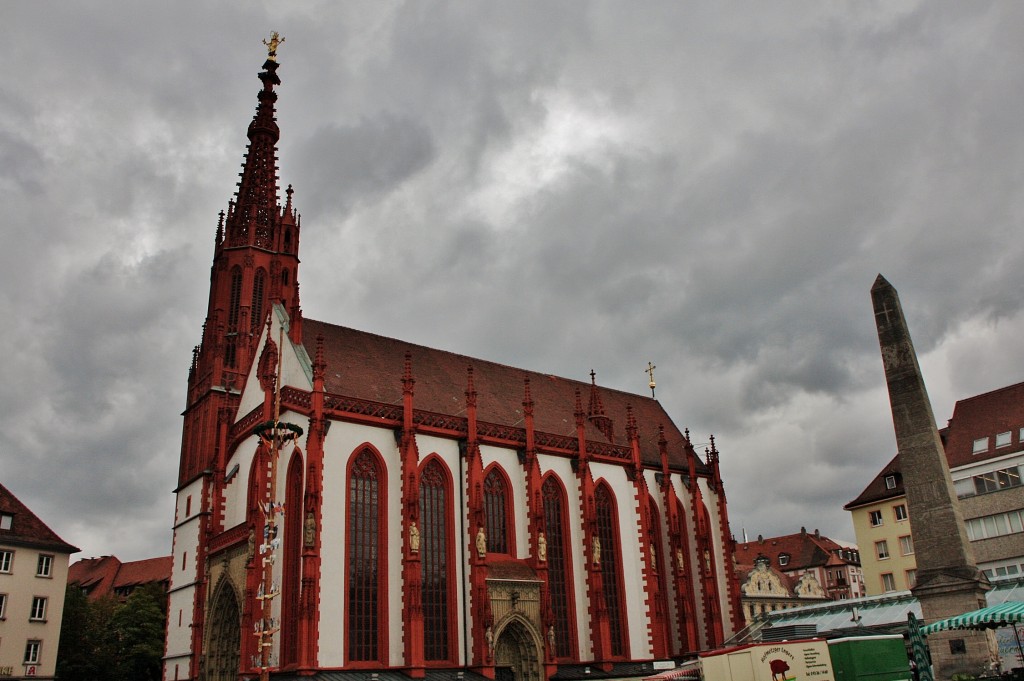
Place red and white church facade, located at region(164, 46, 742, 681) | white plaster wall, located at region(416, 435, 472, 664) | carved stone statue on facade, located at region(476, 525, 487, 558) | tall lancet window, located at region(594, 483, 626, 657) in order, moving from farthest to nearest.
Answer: tall lancet window, located at region(594, 483, 626, 657) → carved stone statue on facade, located at region(476, 525, 487, 558) → white plaster wall, located at region(416, 435, 472, 664) → red and white church facade, located at region(164, 46, 742, 681)

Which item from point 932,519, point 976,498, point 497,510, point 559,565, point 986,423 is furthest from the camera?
point 986,423

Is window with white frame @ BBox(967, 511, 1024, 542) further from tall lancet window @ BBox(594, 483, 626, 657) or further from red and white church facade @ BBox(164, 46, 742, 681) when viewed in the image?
tall lancet window @ BBox(594, 483, 626, 657)

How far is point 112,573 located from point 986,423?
75.3 m

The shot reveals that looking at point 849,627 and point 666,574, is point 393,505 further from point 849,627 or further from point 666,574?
point 849,627

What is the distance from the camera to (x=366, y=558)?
104 feet

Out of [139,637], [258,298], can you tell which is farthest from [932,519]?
[139,637]

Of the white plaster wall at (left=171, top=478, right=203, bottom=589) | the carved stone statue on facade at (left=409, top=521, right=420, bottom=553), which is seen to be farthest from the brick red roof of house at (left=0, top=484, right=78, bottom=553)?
the carved stone statue on facade at (left=409, top=521, right=420, bottom=553)

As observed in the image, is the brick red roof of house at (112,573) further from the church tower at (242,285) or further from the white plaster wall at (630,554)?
the white plaster wall at (630,554)

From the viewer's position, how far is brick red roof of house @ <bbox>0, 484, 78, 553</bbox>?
4225 centimetres

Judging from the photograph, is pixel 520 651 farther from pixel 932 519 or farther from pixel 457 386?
pixel 932 519

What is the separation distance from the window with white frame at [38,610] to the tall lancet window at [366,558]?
838 inches

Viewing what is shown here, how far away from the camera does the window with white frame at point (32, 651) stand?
41125 millimetres

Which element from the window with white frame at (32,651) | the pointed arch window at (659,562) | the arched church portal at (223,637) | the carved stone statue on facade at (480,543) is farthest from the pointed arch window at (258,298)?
the pointed arch window at (659,562)

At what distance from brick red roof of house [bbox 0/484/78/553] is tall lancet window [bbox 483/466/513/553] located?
75.0 feet
